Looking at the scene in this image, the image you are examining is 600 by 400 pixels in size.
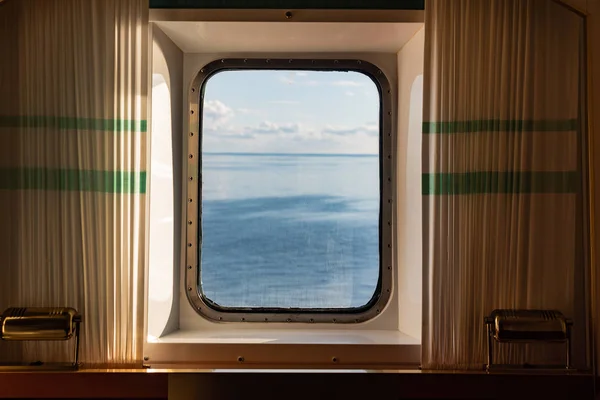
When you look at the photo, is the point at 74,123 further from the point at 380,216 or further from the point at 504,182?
the point at 504,182

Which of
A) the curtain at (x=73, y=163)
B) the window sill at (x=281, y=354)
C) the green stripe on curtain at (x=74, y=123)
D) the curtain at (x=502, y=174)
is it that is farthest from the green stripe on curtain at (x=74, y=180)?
the curtain at (x=502, y=174)

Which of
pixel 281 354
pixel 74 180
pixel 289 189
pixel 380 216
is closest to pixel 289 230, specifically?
pixel 289 189

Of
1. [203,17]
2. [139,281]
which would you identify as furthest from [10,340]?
[203,17]

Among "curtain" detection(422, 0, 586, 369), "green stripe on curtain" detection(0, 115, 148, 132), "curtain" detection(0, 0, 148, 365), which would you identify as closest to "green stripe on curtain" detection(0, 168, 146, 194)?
"curtain" detection(0, 0, 148, 365)

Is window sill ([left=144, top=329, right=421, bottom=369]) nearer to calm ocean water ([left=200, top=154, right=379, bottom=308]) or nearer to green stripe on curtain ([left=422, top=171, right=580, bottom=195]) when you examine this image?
calm ocean water ([left=200, top=154, right=379, bottom=308])

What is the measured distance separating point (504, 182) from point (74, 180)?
129cm

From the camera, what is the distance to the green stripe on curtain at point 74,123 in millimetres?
2070

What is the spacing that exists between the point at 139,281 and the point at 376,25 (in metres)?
1.09

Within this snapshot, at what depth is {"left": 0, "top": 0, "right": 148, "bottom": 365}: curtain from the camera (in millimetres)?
2062

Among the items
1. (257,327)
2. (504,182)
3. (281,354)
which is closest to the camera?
(504,182)

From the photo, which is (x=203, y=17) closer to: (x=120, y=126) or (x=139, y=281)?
(x=120, y=126)

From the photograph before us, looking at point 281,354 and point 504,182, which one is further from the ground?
point 504,182

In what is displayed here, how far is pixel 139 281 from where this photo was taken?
6.83ft

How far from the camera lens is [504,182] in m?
2.06
